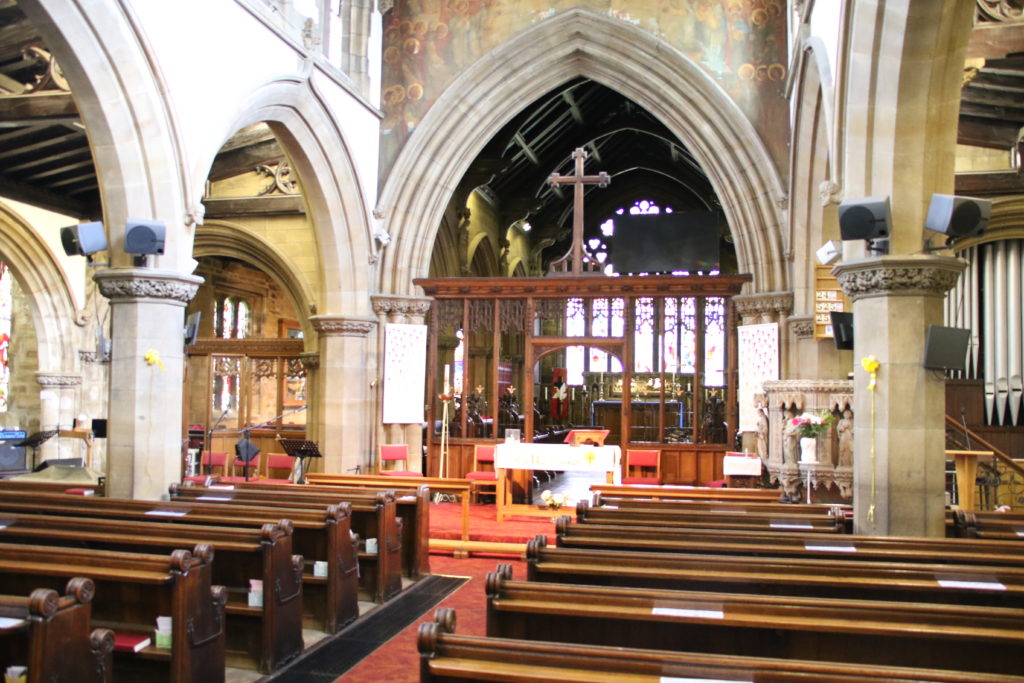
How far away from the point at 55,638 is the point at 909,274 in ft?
16.3

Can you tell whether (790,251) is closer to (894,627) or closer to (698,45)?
(698,45)

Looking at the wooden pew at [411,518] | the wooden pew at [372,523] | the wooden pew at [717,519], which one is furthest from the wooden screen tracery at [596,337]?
the wooden pew at [717,519]

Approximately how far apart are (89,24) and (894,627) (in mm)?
6737

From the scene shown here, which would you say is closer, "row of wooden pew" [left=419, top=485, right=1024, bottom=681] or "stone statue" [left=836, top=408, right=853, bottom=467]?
"row of wooden pew" [left=419, top=485, right=1024, bottom=681]

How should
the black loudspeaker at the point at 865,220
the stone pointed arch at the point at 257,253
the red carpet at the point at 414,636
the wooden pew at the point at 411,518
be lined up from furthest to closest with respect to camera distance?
the stone pointed arch at the point at 257,253
the wooden pew at the point at 411,518
the black loudspeaker at the point at 865,220
the red carpet at the point at 414,636

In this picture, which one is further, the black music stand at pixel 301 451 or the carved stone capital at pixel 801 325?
the carved stone capital at pixel 801 325

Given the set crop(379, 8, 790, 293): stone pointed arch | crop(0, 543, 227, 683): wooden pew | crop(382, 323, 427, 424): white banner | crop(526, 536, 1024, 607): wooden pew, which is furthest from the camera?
crop(382, 323, 427, 424): white banner

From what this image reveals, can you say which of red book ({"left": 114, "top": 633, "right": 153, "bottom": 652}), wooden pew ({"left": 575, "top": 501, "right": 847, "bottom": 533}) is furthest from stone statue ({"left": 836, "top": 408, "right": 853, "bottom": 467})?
red book ({"left": 114, "top": 633, "right": 153, "bottom": 652})

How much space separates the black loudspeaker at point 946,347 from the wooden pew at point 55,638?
470 centimetres

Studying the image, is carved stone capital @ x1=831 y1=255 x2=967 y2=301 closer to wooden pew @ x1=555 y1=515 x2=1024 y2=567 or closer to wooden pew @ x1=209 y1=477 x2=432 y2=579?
wooden pew @ x1=555 y1=515 x2=1024 y2=567

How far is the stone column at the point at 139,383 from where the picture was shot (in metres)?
7.00

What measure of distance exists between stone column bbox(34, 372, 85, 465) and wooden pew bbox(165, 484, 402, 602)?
23.9 feet

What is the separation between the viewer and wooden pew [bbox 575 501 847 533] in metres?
5.00

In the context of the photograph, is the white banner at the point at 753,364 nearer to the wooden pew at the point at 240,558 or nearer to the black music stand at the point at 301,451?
the black music stand at the point at 301,451
